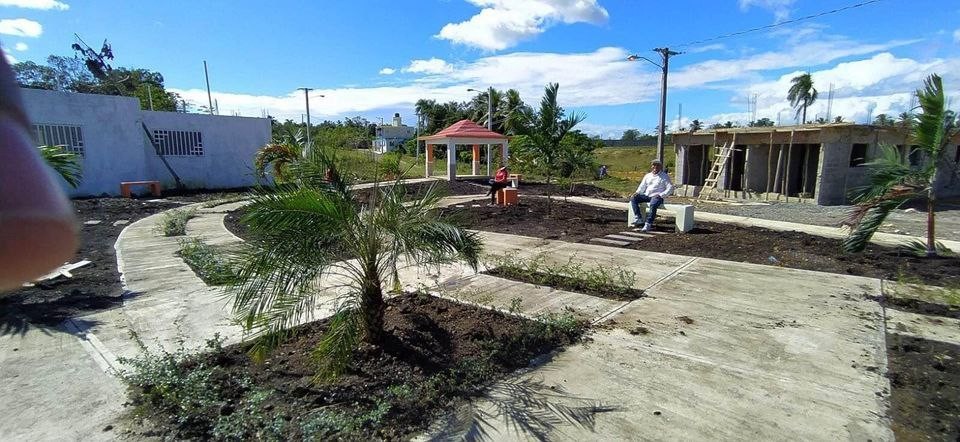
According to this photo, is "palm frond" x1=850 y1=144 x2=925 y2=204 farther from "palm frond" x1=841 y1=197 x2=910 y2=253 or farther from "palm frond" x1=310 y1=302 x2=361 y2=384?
"palm frond" x1=310 y1=302 x2=361 y2=384

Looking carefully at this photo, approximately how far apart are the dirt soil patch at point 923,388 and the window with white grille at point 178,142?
79.3ft

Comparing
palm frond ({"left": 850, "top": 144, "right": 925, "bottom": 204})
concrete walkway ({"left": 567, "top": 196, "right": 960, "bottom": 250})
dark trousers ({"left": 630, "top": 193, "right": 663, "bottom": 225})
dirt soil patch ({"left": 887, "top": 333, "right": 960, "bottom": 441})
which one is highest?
palm frond ({"left": 850, "top": 144, "right": 925, "bottom": 204})

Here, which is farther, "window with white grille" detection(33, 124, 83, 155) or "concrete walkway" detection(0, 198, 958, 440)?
"window with white grille" detection(33, 124, 83, 155)

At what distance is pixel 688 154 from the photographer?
2023cm

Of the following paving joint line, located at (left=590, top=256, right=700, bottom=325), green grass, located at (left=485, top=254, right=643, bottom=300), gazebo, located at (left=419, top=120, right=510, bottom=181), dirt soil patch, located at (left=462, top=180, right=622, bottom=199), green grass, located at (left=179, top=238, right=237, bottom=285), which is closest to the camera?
paving joint line, located at (left=590, top=256, right=700, bottom=325)

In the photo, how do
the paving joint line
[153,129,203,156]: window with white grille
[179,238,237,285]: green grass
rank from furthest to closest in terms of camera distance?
[153,129,203,156]: window with white grille < [179,238,237,285]: green grass < the paving joint line

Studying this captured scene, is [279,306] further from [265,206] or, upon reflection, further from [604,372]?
[604,372]

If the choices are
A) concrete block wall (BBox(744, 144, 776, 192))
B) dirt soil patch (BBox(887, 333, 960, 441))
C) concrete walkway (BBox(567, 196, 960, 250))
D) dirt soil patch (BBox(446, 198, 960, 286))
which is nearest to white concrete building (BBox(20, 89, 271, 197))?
dirt soil patch (BBox(446, 198, 960, 286))

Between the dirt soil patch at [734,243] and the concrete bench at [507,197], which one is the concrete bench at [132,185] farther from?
the concrete bench at [507,197]

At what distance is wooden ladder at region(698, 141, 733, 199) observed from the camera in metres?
17.9

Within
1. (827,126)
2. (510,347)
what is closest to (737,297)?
(510,347)

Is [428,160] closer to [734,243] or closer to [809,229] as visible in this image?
[809,229]

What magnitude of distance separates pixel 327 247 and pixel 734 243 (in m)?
7.72

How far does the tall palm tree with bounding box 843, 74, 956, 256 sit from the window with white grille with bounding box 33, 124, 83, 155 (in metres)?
22.4
